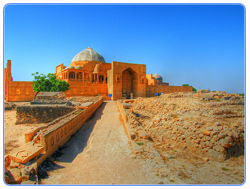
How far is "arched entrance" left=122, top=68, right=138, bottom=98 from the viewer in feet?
85.7

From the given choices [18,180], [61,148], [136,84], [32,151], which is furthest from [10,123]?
[136,84]

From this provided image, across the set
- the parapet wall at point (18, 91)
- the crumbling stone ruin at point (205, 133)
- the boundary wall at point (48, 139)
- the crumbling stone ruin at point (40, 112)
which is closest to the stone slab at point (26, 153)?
the boundary wall at point (48, 139)

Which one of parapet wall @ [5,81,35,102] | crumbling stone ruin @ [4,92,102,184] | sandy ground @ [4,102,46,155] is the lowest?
sandy ground @ [4,102,46,155]

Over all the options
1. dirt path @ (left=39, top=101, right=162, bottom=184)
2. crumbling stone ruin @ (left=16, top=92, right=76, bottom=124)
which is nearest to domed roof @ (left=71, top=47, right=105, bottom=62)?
crumbling stone ruin @ (left=16, top=92, right=76, bottom=124)

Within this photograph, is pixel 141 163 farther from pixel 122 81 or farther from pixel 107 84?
pixel 122 81

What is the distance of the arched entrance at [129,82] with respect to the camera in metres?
26.1

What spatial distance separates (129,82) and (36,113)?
58.9 feet

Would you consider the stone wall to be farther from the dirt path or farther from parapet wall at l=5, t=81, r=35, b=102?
the dirt path

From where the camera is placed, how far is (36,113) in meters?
10.8

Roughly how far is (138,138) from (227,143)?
283cm

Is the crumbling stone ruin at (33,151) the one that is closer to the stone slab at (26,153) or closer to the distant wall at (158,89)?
the stone slab at (26,153)

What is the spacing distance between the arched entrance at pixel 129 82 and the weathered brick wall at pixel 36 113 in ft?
51.5

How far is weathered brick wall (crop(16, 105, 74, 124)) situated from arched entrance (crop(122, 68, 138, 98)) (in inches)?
619

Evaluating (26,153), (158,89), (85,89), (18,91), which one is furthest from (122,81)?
(26,153)
